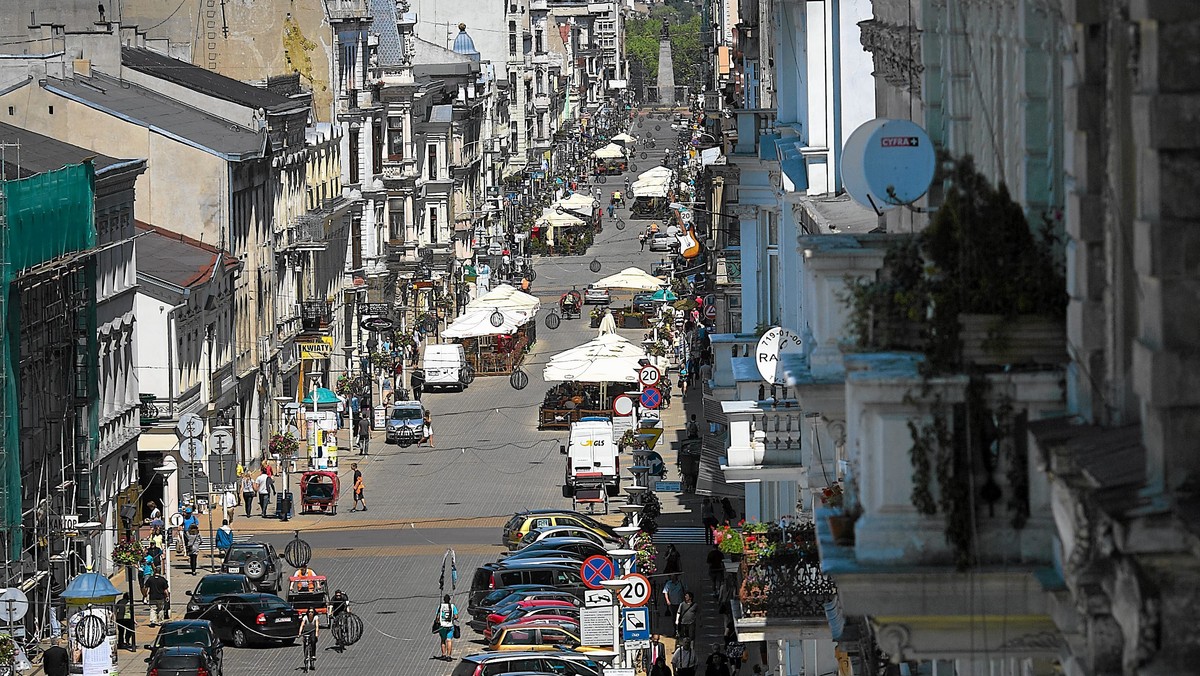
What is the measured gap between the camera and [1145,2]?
9.85 meters

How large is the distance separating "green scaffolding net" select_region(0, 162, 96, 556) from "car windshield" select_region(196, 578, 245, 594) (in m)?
3.82

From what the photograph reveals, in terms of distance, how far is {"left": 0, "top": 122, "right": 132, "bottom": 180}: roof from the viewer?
4728 centimetres

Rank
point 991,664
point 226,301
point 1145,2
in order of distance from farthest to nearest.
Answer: point 226,301 < point 991,664 < point 1145,2

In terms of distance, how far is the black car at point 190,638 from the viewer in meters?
39.6

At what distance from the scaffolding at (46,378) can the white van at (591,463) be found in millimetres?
14834

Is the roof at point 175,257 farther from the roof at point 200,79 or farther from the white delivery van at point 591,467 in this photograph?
the white delivery van at point 591,467

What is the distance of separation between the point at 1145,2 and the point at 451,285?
9394 centimetres

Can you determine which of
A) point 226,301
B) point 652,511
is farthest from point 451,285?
point 652,511

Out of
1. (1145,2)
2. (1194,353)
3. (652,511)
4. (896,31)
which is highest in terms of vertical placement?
(896,31)

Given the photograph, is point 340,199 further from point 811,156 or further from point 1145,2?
point 1145,2

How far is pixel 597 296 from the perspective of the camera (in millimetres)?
104062

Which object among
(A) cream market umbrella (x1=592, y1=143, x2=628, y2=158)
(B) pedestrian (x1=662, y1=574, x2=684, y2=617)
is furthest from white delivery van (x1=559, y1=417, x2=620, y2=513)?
(A) cream market umbrella (x1=592, y1=143, x2=628, y2=158)

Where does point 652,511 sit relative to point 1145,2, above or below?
below

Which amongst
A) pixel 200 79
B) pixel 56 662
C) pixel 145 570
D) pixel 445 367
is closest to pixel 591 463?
pixel 145 570
